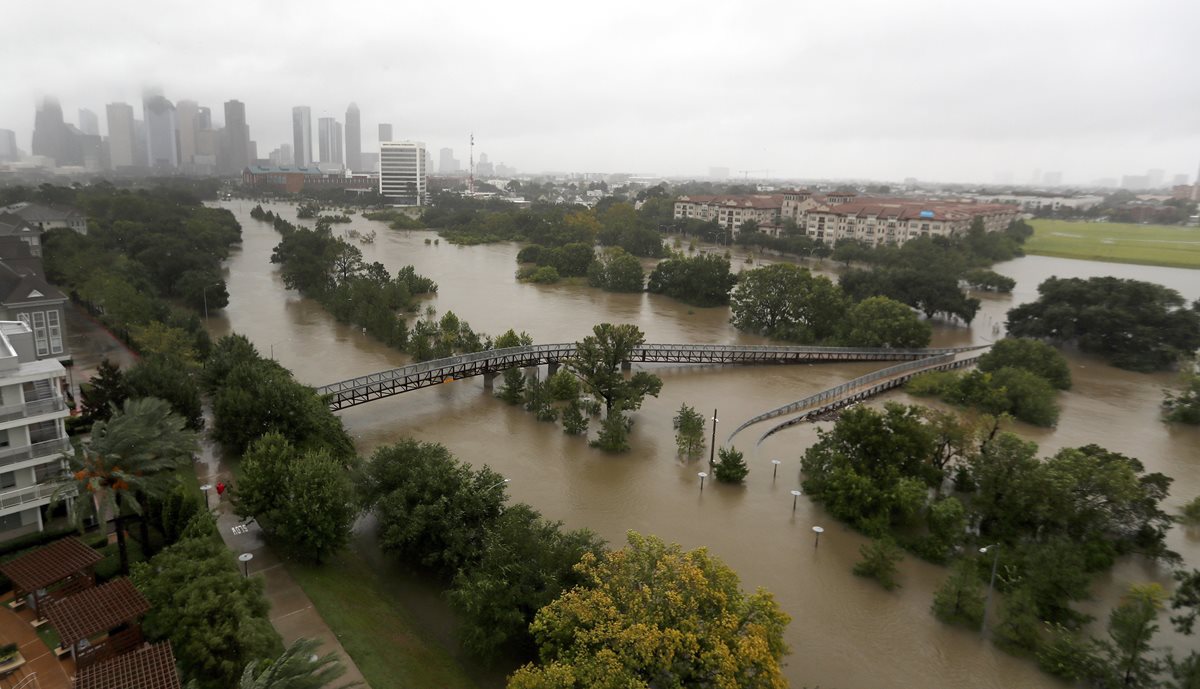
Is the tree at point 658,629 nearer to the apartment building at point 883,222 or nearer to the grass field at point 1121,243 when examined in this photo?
the apartment building at point 883,222

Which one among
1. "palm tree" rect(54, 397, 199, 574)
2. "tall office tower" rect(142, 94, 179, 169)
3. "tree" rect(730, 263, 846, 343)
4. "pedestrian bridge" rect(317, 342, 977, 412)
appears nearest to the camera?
"palm tree" rect(54, 397, 199, 574)

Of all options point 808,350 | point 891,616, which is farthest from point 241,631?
point 808,350

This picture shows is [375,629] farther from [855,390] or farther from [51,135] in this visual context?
[51,135]

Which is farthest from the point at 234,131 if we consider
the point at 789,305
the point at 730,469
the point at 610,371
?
the point at 730,469

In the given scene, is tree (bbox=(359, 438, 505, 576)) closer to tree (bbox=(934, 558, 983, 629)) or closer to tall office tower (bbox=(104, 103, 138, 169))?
tree (bbox=(934, 558, 983, 629))

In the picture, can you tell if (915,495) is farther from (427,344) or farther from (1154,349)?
(1154,349)

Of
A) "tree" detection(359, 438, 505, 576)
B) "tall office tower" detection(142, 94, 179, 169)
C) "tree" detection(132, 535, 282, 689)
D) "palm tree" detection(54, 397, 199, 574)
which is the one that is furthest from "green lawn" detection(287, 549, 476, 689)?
"tall office tower" detection(142, 94, 179, 169)
